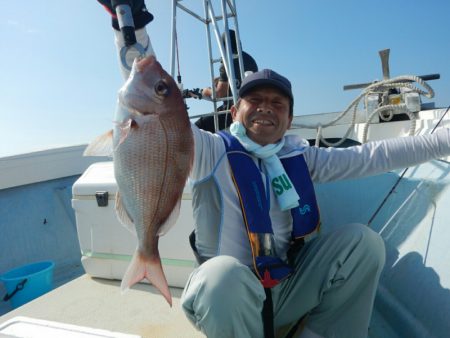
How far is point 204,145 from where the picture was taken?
5.65 ft

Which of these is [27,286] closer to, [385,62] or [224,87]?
[224,87]

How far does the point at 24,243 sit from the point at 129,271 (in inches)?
154

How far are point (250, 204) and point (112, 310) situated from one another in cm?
161

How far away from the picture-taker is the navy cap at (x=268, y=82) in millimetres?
1805

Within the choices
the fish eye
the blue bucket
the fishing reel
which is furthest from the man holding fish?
the blue bucket

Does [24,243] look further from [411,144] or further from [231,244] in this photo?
[411,144]

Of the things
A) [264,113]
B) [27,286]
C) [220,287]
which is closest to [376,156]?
[264,113]

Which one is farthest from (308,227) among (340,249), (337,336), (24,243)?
(24,243)

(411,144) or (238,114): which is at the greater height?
(238,114)

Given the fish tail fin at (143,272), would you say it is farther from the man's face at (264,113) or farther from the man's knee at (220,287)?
the man's face at (264,113)

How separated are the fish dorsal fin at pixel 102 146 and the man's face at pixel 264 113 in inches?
31.0

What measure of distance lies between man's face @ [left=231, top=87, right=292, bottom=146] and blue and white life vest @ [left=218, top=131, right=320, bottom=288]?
125 mm

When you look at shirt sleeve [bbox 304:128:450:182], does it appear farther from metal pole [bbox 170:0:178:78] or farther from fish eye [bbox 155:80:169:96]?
metal pole [bbox 170:0:178:78]

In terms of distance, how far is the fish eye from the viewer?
137cm
